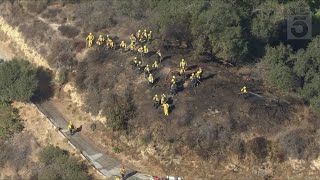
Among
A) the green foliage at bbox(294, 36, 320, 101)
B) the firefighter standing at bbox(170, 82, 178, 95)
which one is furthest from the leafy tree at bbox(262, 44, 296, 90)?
the firefighter standing at bbox(170, 82, 178, 95)

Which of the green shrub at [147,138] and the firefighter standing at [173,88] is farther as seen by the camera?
the firefighter standing at [173,88]

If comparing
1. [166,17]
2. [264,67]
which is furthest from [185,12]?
[264,67]

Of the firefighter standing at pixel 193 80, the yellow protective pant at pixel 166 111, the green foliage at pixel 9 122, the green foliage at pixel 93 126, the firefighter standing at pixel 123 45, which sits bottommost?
the green foliage at pixel 93 126

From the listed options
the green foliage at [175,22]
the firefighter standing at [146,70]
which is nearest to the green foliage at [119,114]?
the firefighter standing at [146,70]

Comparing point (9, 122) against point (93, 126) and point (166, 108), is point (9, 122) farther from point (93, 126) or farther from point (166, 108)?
point (166, 108)

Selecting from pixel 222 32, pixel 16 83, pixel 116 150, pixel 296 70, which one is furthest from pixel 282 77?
pixel 16 83

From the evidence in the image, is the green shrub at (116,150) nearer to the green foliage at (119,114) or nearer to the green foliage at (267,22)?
the green foliage at (119,114)

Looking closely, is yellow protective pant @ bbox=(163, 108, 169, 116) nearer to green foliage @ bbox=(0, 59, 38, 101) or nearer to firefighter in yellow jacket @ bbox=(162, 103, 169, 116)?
firefighter in yellow jacket @ bbox=(162, 103, 169, 116)
